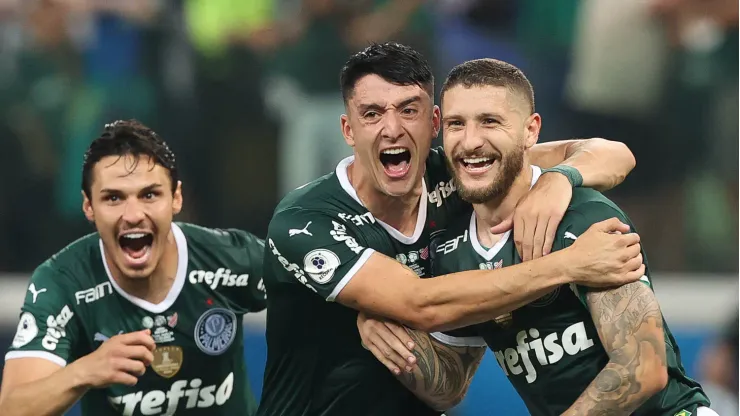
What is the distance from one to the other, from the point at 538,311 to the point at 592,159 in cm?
80

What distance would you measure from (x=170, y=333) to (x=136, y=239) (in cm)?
46

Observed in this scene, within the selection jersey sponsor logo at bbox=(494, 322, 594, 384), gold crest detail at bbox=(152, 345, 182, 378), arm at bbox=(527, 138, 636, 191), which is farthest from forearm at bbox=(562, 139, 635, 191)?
gold crest detail at bbox=(152, 345, 182, 378)

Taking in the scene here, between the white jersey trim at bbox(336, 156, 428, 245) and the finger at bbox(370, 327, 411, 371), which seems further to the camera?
the white jersey trim at bbox(336, 156, 428, 245)

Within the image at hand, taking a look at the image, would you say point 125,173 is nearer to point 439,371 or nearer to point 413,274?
point 413,274

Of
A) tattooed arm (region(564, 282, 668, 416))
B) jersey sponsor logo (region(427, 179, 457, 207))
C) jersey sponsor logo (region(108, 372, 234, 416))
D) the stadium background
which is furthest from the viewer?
the stadium background

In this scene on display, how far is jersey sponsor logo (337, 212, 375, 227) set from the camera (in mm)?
4531

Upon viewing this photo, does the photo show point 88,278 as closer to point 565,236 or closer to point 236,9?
point 565,236

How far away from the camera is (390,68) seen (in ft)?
14.8

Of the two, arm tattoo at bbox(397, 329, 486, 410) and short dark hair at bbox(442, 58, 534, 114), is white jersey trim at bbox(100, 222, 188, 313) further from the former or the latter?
short dark hair at bbox(442, 58, 534, 114)

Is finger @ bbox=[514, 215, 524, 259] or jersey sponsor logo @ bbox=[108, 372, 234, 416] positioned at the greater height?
finger @ bbox=[514, 215, 524, 259]

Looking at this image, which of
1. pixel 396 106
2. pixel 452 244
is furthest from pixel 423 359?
pixel 396 106

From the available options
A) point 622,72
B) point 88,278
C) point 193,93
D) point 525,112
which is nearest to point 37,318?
point 88,278

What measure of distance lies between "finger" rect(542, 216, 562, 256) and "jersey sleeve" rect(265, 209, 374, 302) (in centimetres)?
66

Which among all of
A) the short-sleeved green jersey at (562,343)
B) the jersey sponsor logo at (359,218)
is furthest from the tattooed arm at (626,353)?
the jersey sponsor logo at (359,218)
